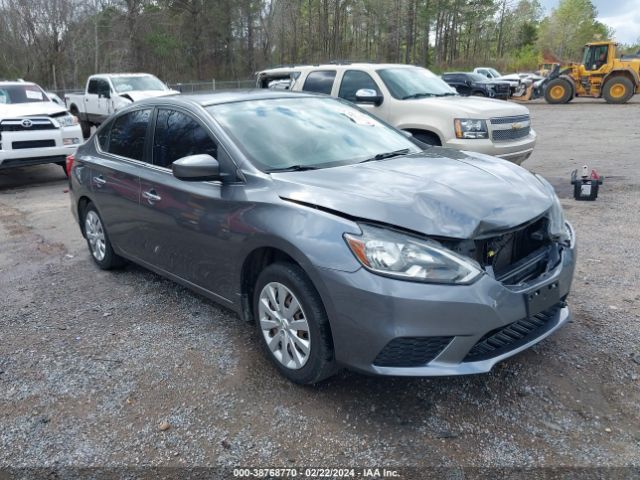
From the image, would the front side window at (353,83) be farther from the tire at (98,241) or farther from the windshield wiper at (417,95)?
the tire at (98,241)

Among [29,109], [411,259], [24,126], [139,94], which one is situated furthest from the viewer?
[139,94]

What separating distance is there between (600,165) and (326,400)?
9.07 metres

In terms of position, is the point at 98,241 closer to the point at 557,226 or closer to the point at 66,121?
the point at 557,226

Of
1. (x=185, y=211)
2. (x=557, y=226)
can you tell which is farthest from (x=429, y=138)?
(x=185, y=211)

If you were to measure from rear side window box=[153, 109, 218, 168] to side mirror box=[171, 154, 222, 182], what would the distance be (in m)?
0.24

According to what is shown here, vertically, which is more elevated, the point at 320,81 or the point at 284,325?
the point at 320,81

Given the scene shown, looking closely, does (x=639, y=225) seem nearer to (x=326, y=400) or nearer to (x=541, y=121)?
(x=326, y=400)

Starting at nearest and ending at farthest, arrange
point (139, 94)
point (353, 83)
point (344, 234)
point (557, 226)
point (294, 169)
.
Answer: point (344, 234) → point (557, 226) → point (294, 169) → point (353, 83) → point (139, 94)

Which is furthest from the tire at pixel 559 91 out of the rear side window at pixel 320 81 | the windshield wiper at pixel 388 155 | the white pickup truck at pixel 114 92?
the windshield wiper at pixel 388 155

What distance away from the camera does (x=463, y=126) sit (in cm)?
748

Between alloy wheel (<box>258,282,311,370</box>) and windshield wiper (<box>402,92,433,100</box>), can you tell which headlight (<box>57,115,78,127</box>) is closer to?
windshield wiper (<box>402,92,433,100</box>)

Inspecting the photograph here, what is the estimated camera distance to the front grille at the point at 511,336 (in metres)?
2.77

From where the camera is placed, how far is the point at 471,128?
747 centimetres

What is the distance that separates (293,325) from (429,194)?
104 cm
